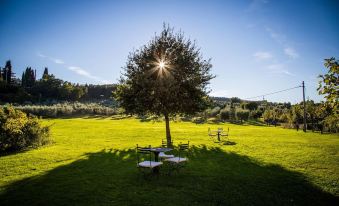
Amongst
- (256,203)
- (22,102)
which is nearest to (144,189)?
(256,203)

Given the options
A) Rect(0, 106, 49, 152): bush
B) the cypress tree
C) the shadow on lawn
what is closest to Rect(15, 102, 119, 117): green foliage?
Rect(0, 106, 49, 152): bush

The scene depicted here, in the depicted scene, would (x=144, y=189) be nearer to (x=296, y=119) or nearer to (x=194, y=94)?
(x=194, y=94)

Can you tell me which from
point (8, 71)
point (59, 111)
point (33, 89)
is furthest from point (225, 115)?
point (8, 71)

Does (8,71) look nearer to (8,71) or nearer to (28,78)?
(8,71)

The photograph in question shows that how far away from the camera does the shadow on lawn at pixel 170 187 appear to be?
911 centimetres

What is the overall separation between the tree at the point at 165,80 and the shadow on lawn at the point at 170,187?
27.6ft

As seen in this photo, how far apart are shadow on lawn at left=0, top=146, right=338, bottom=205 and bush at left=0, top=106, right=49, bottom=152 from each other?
29.4ft

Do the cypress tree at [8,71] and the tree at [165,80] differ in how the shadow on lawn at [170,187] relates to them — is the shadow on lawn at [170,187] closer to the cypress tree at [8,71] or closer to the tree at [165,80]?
the tree at [165,80]

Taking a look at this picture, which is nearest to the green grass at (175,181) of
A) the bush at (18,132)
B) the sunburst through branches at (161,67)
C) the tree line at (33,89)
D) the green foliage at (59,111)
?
the bush at (18,132)

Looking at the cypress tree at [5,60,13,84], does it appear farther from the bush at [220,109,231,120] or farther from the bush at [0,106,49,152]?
the bush at [0,106,49,152]

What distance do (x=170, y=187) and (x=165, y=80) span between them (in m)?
12.4

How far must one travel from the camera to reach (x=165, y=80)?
21.6m

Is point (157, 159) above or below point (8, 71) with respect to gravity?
below

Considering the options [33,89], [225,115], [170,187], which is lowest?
[170,187]
